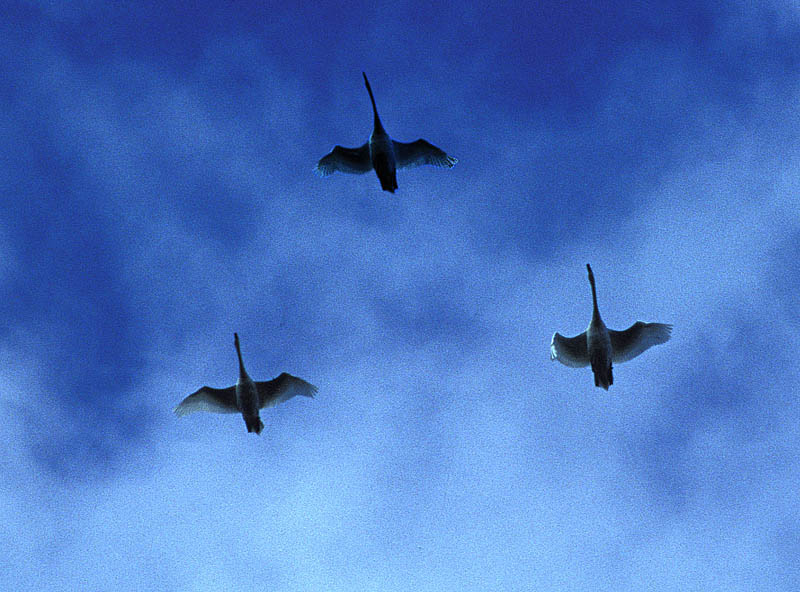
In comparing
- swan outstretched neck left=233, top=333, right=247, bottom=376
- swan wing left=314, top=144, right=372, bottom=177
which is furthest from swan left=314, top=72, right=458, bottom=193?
swan outstretched neck left=233, top=333, right=247, bottom=376

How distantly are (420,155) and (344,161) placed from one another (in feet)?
13.6

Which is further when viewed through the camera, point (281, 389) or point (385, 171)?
point (385, 171)

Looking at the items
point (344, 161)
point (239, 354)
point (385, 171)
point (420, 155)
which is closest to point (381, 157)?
point (385, 171)

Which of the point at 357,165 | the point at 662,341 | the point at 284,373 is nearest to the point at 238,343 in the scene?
the point at 284,373

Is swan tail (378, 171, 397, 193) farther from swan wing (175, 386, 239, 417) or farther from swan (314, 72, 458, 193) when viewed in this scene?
swan wing (175, 386, 239, 417)

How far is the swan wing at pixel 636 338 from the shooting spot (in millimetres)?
37219

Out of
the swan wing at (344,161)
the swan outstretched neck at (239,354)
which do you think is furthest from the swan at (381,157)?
the swan outstretched neck at (239,354)

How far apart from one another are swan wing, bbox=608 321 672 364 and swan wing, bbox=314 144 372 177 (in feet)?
51.2

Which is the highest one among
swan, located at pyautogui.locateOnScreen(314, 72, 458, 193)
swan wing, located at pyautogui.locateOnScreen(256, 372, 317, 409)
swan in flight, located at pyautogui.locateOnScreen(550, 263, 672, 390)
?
swan, located at pyautogui.locateOnScreen(314, 72, 458, 193)

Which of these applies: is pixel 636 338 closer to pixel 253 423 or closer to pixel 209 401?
pixel 253 423

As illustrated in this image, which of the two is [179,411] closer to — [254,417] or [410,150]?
[254,417]

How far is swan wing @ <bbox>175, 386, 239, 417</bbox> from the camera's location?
1560 inches

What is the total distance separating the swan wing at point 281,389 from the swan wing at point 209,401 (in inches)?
53.4

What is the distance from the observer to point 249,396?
1519 inches
